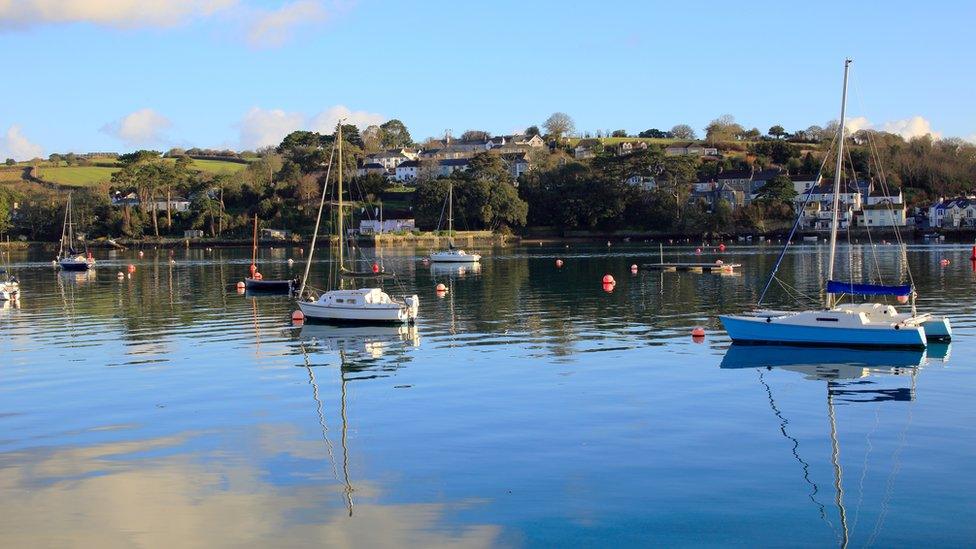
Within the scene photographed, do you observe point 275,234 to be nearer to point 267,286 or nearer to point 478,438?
point 267,286

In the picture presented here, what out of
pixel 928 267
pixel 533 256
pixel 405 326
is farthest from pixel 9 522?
pixel 533 256

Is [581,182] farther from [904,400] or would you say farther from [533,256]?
[904,400]

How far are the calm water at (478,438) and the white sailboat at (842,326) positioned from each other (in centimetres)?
66

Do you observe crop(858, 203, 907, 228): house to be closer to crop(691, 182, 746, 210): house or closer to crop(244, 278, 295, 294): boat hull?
crop(691, 182, 746, 210): house

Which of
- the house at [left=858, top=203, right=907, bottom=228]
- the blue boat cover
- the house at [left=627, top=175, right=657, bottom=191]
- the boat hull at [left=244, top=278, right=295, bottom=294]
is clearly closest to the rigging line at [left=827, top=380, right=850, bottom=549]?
the blue boat cover

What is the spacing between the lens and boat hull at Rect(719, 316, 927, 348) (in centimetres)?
3462

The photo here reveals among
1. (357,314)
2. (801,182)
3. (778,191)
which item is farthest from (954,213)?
(357,314)

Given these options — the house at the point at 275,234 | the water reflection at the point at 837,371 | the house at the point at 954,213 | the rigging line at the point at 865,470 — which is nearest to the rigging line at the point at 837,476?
the water reflection at the point at 837,371

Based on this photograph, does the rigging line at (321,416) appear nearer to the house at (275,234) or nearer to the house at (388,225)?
the house at (388,225)

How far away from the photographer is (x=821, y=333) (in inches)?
1401

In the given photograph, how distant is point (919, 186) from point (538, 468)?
597 ft

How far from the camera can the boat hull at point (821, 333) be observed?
3462 centimetres

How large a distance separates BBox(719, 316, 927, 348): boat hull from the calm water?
580 millimetres

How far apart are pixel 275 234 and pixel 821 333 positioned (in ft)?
503
